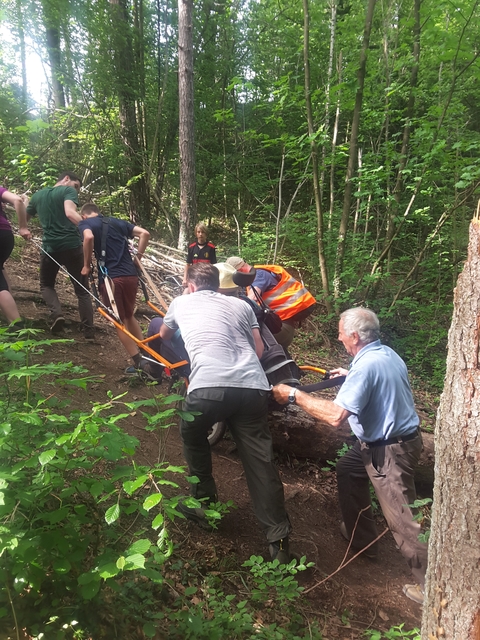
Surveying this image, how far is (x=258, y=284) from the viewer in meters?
4.20

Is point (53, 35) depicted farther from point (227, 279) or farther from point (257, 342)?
point (257, 342)

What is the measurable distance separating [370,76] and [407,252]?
4.28 metres

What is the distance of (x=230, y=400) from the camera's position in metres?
2.72

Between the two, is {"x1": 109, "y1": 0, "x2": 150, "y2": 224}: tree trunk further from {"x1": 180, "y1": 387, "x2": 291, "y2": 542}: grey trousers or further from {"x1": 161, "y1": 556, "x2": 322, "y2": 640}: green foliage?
{"x1": 161, "y1": 556, "x2": 322, "y2": 640}: green foliage

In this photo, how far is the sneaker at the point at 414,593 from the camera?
3029 mm

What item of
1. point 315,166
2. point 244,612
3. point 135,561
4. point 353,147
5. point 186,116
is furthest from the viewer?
point 186,116

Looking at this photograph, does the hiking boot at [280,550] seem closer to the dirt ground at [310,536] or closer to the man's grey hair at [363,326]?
the dirt ground at [310,536]

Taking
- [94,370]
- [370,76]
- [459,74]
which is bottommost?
[94,370]

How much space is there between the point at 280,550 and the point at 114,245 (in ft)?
12.0

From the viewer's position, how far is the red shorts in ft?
15.8

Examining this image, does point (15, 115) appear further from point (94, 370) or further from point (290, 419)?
point (290, 419)

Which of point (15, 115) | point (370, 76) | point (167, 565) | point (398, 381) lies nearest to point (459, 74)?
point (370, 76)

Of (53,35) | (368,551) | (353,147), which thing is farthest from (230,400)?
(53,35)

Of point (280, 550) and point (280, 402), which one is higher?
point (280, 402)
